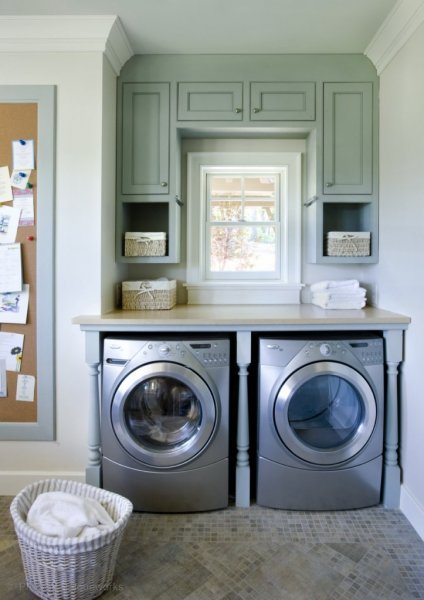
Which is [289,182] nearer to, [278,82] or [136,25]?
[278,82]

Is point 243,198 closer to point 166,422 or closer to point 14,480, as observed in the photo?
point 166,422

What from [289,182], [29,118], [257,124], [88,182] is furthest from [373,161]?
[29,118]

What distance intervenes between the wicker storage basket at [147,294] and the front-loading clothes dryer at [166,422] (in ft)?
1.13

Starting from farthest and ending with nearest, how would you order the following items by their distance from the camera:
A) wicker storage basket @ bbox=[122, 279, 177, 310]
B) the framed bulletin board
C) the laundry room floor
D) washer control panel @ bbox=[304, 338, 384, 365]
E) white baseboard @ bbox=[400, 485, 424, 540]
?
wicker storage basket @ bbox=[122, 279, 177, 310] < the framed bulletin board < washer control panel @ bbox=[304, 338, 384, 365] < white baseboard @ bbox=[400, 485, 424, 540] < the laundry room floor

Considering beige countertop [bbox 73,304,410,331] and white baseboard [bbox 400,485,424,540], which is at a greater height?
beige countertop [bbox 73,304,410,331]

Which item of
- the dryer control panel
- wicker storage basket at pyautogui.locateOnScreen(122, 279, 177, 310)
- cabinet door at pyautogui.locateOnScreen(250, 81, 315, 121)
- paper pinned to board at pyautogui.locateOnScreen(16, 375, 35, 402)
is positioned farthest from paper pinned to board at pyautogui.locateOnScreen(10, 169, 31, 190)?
the dryer control panel

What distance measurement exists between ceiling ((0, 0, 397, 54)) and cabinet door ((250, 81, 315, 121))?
0.66 feet

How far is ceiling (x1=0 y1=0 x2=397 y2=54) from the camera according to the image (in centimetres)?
183

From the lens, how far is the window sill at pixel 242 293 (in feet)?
8.34

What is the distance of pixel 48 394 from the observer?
2051 millimetres

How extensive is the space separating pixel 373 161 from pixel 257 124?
0.75 metres

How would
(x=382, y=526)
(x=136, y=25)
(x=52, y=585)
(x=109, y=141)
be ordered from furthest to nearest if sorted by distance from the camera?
(x=109, y=141) < (x=136, y=25) < (x=382, y=526) < (x=52, y=585)

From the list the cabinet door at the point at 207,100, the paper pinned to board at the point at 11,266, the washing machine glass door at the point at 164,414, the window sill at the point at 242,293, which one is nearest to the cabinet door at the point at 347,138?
the cabinet door at the point at 207,100

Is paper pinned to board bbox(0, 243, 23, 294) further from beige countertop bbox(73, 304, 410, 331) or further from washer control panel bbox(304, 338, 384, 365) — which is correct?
washer control panel bbox(304, 338, 384, 365)
